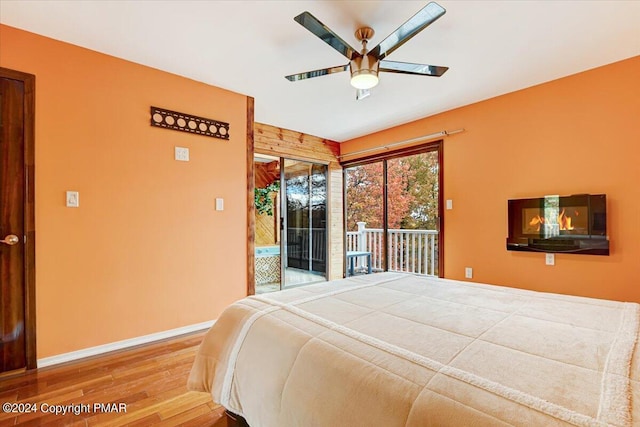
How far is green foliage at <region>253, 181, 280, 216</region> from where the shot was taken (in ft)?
20.1

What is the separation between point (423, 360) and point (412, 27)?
5.63 ft

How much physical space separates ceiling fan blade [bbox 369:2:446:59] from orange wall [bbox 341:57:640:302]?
2.00m

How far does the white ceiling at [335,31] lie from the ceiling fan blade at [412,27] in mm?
248

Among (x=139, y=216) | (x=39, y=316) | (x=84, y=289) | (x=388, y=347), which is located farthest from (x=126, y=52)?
(x=388, y=347)

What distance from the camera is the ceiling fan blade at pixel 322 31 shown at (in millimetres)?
1583

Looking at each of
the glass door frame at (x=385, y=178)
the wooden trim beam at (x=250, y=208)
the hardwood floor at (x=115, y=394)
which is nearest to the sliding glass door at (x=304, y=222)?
the glass door frame at (x=385, y=178)

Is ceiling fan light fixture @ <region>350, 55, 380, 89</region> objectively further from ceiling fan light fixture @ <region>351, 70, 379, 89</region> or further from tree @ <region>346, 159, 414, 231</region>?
tree @ <region>346, 159, 414, 231</region>

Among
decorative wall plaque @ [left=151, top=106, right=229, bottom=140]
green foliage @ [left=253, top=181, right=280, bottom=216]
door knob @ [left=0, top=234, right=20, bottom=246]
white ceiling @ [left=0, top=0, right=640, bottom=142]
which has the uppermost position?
white ceiling @ [left=0, top=0, right=640, bottom=142]

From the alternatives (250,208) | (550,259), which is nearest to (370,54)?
(250,208)

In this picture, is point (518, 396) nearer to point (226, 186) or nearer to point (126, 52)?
point (226, 186)

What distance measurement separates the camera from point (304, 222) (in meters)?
4.87

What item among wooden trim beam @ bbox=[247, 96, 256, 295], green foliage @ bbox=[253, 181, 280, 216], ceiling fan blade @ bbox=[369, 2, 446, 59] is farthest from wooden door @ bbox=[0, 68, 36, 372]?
green foliage @ bbox=[253, 181, 280, 216]

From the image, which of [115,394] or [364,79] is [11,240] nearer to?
[115,394]

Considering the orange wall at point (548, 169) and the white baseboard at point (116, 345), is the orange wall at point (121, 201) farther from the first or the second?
the orange wall at point (548, 169)
